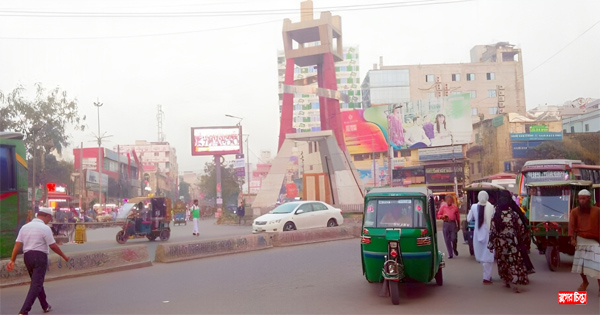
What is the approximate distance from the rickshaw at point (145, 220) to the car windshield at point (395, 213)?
15929 mm

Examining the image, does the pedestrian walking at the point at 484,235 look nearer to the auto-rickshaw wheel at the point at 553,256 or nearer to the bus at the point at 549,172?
the auto-rickshaw wheel at the point at 553,256

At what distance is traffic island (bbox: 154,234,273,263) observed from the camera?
14914 millimetres

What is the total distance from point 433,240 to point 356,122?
6439 cm

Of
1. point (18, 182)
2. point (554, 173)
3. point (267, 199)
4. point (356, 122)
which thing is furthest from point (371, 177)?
point (18, 182)

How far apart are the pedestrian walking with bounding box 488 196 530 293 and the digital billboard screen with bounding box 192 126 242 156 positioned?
2217 inches

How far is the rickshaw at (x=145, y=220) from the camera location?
22.6 metres

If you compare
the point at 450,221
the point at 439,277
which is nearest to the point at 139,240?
the point at 450,221

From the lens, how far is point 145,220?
23109mm

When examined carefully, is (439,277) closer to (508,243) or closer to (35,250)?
(508,243)

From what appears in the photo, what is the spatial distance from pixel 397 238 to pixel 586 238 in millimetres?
3076

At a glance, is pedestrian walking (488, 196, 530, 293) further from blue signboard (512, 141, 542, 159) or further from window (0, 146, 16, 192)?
blue signboard (512, 141, 542, 159)

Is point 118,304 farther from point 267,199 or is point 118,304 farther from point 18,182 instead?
point 267,199

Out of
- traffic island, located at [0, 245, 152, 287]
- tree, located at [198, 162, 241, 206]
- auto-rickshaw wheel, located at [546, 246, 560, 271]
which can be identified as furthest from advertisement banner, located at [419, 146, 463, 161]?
traffic island, located at [0, 245, 152, 287]

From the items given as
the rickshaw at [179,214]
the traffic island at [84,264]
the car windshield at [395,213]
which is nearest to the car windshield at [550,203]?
the car windshield at [395,213]
